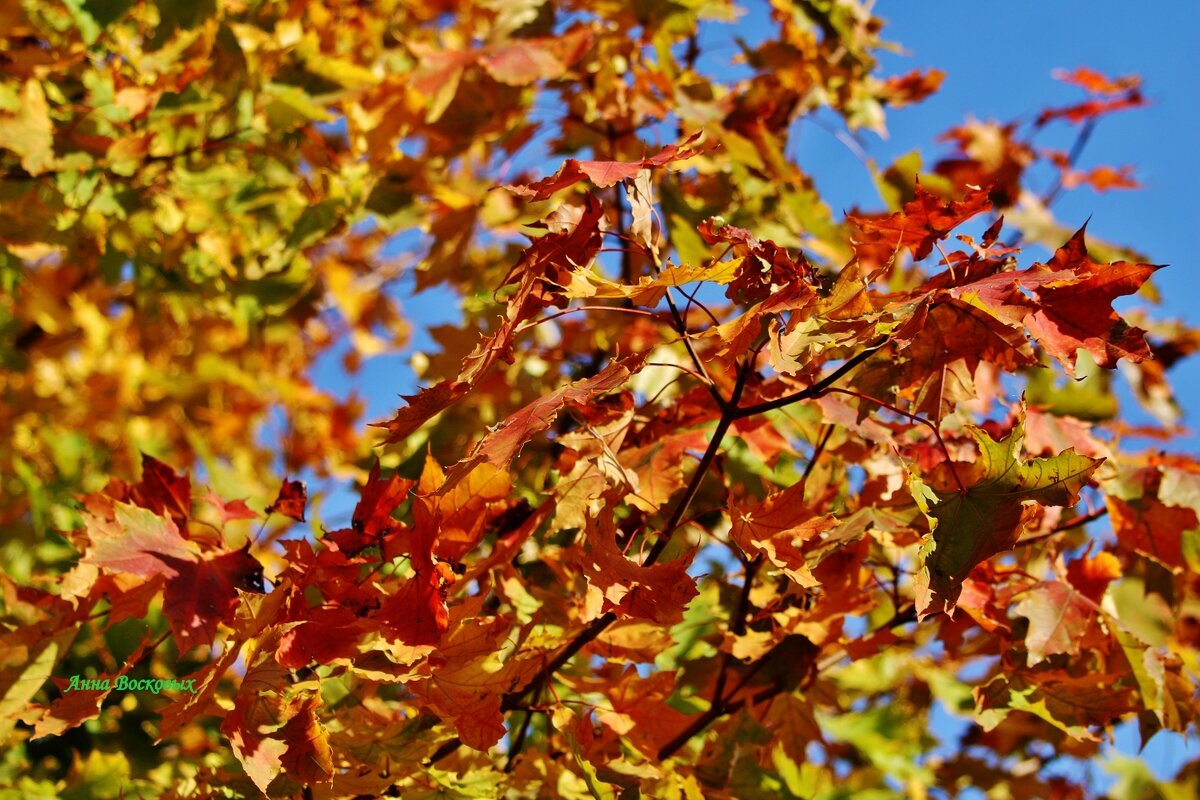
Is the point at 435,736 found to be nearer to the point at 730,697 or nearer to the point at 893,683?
the point at 730,697

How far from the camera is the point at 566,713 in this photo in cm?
138

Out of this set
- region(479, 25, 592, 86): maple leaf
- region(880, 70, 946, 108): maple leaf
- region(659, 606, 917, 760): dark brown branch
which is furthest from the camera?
region(880, 70, 946, 108): maple leaf

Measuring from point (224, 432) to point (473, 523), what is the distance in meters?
3.66

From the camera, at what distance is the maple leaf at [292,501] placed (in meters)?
1.45

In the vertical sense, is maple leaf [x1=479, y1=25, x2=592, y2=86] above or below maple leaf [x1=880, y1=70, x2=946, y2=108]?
below

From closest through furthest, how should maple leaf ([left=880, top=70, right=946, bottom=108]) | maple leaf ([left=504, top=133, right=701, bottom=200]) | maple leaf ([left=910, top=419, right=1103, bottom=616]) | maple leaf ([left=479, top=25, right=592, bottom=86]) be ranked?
maple leaf ([left=910, top=419, right=1103, bottom=616]), maple leaf ([left=504, top=133, right=701, bottom=200]), maple leaf ([left=479, top=25, right=592, bottom=86]), maple leaf ([left=880, top=70, right=946, bottom=108])

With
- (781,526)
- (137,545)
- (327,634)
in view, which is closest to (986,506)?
(781,526)

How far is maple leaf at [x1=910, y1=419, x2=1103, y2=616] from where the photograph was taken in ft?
3.66

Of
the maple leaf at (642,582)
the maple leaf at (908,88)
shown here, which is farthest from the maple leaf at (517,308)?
the maple leaf at (908,88)

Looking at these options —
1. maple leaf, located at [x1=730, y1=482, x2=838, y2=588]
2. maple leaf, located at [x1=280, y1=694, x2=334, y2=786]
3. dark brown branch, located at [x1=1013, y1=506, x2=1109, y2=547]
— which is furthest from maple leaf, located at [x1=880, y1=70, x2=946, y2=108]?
maple leaf, located at [x1=280, y1=694, x2=334, y2=786]

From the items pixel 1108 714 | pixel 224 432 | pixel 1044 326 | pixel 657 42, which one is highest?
pixel 224 432

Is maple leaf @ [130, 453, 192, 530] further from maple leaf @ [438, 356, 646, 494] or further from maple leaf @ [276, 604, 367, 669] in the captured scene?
maple leaf @ [438, 356, 646, 494]

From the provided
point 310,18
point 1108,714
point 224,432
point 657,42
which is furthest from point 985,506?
point 224,432

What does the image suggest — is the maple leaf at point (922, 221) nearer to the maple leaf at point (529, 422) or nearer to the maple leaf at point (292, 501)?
the maple leaf at point (529, 422)
